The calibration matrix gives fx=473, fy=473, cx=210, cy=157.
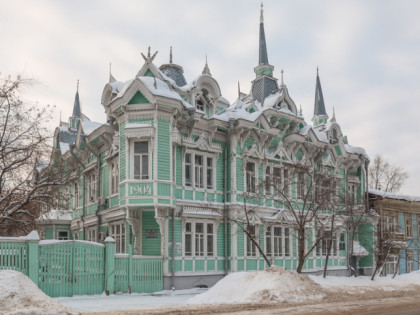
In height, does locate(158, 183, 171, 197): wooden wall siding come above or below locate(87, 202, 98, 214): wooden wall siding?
above

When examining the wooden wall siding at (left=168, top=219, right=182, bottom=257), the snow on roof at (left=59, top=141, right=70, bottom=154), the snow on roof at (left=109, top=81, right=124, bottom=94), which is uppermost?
the snow on roof at (left=109, top=81, right=124, bottom=94)

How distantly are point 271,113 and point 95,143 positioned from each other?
9.91 metres

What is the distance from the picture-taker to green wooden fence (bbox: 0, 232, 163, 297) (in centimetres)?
1599

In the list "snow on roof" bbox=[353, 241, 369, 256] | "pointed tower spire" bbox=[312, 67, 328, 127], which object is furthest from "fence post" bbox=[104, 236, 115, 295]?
"pointed tower spire" bbox=[312, 67, 328, 127]

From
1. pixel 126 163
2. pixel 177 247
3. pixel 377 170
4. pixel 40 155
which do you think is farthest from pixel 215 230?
pixel 377 170

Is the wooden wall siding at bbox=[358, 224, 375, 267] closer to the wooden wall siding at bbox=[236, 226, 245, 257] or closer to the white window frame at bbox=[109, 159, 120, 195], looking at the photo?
the wooden wall siding at bbox=[236, 226, 245, 257]

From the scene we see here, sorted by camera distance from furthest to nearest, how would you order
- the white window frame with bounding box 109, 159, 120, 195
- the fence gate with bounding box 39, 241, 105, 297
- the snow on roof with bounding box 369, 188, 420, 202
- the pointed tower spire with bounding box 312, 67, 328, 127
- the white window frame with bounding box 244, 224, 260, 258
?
1. the pointed tower spire with bounding box 312, 67, 328, 127
2. the snow on roof with bounding box 369, 188, 420, 202
3. the white window frame with bounding box 244, 224, 260, 258
4. the white window frame with bounding box 109, 159, 120, 195
5. the fence gate with bounding box 39, 241, 105, 297

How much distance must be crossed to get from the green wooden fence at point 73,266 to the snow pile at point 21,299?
125 inches

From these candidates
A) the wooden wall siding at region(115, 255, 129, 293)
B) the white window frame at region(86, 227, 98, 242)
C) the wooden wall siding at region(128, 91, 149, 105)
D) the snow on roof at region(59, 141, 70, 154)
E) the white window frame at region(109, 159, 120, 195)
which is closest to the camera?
the wooden wall siding at region(115, 255, 129, 293)

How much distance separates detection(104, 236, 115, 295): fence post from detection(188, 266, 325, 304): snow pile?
3875 millimetres

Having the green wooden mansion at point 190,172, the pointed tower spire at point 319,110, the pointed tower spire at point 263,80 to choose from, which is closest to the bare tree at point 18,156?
the green wooden mansion at point 190,172

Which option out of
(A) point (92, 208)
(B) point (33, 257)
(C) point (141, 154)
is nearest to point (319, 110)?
(A) point (92, 208)

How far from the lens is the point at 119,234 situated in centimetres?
2364

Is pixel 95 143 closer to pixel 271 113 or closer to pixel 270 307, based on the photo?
pixel 271 113
